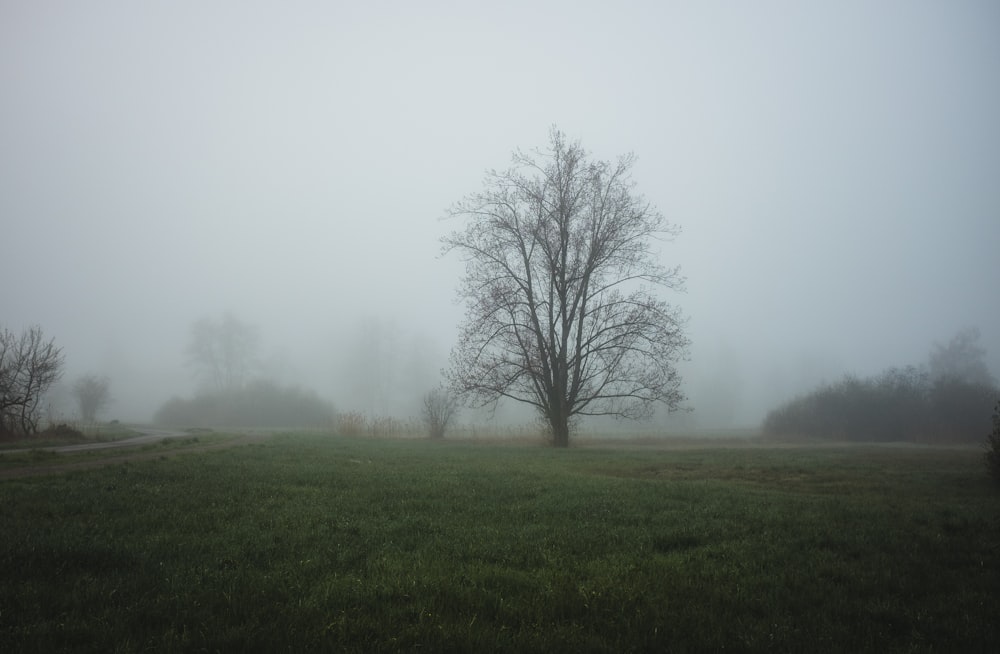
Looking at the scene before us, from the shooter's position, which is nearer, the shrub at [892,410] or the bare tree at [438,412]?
the shrub at [892,410]

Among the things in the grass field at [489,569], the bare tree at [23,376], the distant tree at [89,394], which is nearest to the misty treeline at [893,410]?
the grass field at [489,569]

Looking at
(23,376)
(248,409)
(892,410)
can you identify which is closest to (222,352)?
(248,409)

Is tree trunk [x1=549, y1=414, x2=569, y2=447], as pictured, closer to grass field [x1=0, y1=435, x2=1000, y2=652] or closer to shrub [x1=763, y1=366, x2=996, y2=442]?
grass field [x1=0, y1=435, x2=1000, y2=652]

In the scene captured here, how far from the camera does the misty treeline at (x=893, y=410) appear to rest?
34000 mm

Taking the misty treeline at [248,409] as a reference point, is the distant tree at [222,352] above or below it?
above

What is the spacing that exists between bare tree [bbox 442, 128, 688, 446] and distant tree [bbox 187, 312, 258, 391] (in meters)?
64.0

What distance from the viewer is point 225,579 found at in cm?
478

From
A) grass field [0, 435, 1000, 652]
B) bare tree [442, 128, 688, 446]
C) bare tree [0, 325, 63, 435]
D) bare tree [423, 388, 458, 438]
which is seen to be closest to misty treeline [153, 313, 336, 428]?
bare tree [423, 388, 458, 438]

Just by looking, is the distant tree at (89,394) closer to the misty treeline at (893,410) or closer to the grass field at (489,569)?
the grass field at (489,569)

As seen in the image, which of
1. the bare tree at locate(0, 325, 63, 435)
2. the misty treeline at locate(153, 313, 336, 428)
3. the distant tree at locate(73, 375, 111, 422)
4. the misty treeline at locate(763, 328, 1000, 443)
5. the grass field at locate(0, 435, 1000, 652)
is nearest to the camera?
the grass field at locate(0, 435, 1000, 652)

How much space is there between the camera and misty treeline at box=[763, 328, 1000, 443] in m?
34.0

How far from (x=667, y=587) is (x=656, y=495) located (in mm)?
5212

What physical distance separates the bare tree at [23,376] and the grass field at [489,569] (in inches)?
770

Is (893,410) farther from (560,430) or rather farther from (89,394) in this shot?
(89,394)
